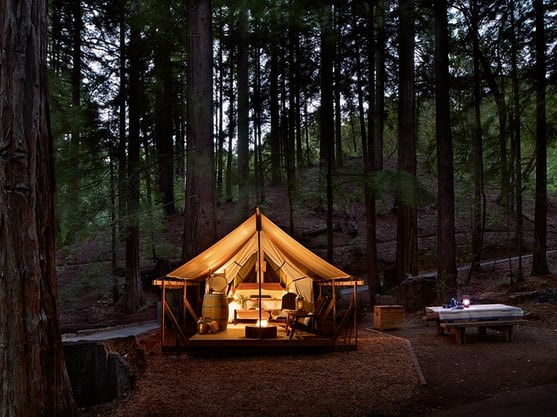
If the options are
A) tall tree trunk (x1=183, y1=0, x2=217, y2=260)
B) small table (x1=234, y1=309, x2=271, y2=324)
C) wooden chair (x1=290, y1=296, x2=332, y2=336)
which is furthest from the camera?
small table (x1=234, y1=309, x2=271, y2=324)

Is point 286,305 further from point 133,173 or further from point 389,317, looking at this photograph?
point 133,173

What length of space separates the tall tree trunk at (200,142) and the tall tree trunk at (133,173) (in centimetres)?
175

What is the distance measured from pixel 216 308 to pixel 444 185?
16.5 feet

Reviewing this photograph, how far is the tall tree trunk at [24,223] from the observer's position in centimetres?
338

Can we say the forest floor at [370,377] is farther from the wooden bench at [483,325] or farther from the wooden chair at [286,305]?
the wooden chair at [286,305]

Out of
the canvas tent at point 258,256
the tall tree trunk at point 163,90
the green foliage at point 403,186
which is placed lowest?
the canvas tent at point 258,256

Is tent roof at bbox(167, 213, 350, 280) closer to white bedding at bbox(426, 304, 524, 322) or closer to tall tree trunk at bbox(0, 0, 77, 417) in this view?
white bedding at bbox(426, 304, 524, 322)

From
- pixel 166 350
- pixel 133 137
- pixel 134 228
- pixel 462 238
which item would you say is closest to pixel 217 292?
pixel 166 350

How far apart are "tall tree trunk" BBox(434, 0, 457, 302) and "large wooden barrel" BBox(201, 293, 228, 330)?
168 inches

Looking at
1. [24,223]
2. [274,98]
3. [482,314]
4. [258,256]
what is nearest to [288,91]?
[274,98]

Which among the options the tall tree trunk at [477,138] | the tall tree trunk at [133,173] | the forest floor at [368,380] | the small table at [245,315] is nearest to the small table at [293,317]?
the forest floor at [368,380]

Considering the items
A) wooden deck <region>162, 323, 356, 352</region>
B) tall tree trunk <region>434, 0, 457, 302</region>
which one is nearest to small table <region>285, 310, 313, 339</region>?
wooden deck <region>162, 323, 356, 352</region>

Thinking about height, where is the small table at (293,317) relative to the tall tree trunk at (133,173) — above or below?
below

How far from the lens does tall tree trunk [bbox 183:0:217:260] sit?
7.82 m
